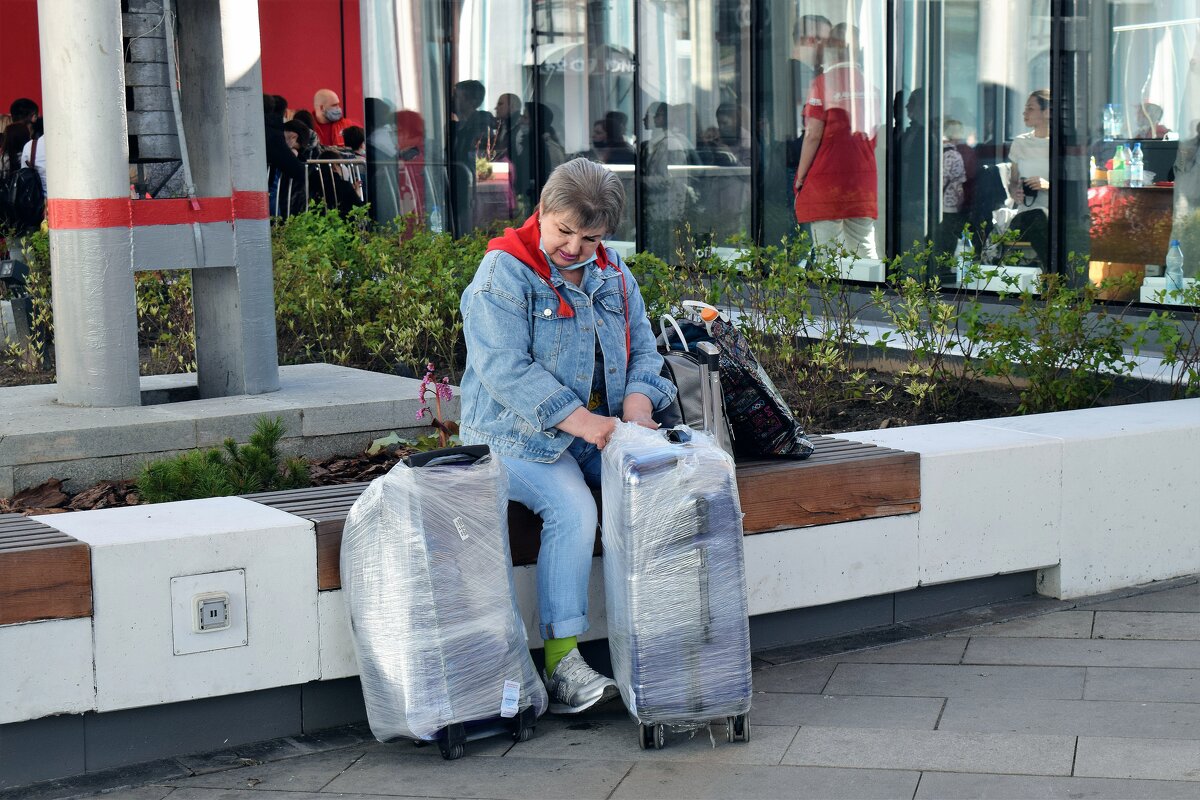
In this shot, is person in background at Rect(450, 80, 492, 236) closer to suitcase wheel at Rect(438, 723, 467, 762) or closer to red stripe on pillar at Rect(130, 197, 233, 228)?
red stripe on pillar at Rect(130, 197, 233, 228)

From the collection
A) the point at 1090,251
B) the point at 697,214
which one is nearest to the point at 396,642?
the point at 1090,251

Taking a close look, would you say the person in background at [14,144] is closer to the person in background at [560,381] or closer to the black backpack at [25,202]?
the black backpack at [25,202]

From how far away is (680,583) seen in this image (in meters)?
3.80

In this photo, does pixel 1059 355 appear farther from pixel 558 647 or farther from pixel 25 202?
pixel 25 202

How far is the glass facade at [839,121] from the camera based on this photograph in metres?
9.54

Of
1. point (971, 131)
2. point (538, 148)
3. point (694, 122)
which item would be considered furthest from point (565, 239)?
point (538, 148)

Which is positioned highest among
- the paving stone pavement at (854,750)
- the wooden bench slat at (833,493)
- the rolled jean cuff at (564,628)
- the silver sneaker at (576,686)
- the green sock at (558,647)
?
the wooden bench slat at (833,493)

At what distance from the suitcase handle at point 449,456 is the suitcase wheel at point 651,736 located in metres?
0.79

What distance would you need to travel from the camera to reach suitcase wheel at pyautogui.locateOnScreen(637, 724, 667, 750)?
3.86m

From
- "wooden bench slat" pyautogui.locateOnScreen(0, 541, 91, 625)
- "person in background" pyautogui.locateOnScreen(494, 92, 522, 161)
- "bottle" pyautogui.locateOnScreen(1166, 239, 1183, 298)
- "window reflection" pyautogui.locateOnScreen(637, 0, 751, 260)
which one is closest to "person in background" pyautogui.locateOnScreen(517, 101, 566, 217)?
"person in background" pyautogui.locateOnScreen(494, 92, 522, 161)

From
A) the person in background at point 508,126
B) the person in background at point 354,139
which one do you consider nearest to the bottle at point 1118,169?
the person in background at point 508,126

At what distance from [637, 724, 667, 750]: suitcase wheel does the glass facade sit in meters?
3.71

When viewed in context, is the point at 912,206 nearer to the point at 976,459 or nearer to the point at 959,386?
the point at 959,386

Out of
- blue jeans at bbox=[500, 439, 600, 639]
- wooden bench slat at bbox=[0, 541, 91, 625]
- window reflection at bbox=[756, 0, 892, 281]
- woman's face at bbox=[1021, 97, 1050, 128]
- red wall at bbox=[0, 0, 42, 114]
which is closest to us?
wooden bench slat at bbox=[0, 541, 91, 625]
